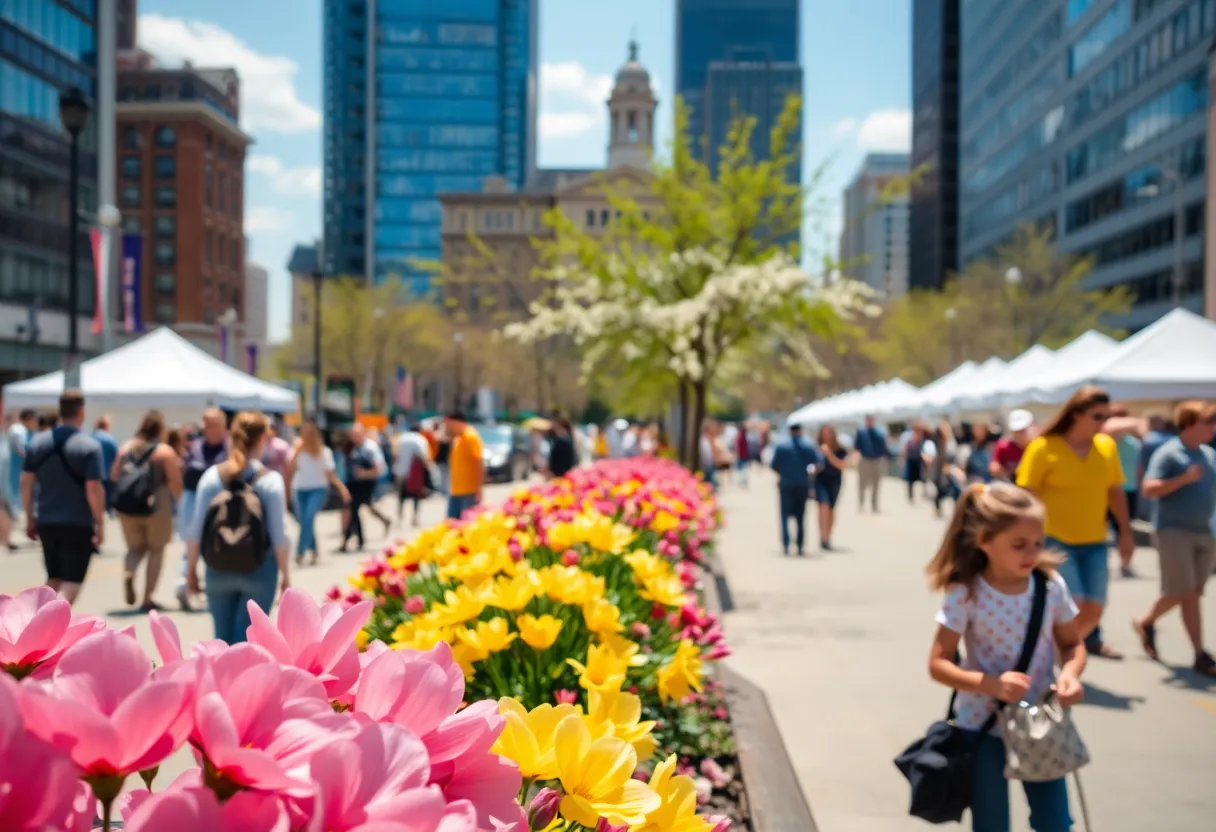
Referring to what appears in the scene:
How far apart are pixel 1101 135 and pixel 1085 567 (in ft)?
217

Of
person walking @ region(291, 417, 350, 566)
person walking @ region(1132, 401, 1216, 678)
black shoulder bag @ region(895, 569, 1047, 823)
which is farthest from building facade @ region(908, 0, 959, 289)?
black shoulder bag @ region(895, 569, 1047, 823)

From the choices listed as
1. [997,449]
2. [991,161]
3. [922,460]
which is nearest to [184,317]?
[991,161]

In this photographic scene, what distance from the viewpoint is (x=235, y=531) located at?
6.55m

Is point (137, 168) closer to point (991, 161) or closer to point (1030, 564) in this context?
point (991, 161)

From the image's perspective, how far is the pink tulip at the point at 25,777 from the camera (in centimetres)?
93

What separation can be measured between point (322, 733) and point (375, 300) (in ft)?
217

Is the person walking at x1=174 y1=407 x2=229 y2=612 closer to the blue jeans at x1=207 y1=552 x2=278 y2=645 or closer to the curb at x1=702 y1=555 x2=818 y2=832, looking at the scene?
the blue jeans at x1=207 y1=552 x2=278 y2=645

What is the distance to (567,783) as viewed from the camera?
5.24 feet

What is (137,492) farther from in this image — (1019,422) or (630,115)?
Result: (630,115)

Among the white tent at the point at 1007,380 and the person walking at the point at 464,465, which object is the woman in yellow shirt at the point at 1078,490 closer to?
the person walking at the point at 464,465

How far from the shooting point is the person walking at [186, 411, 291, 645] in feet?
21.4

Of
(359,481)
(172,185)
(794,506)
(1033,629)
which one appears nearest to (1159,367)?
(794,506)

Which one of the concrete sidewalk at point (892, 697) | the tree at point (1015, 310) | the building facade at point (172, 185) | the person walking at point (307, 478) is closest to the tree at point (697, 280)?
the concrete sidewalk at point (892, 697)

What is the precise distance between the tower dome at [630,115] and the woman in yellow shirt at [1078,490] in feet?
270
